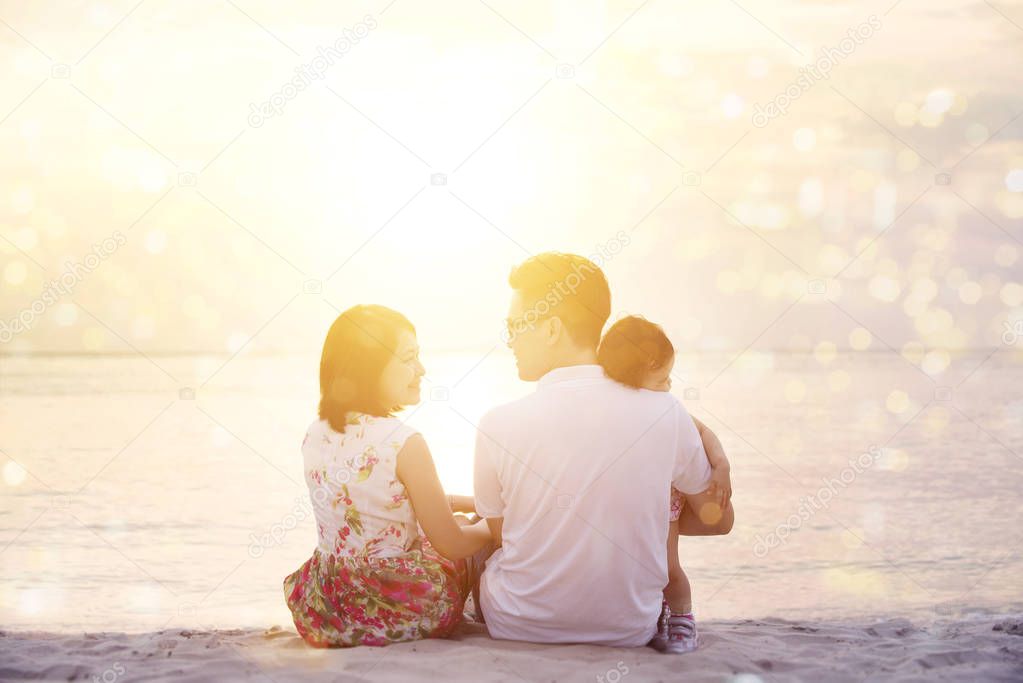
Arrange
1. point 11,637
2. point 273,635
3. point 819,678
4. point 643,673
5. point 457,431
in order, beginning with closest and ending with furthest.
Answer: point 643,673 < point 819,678 < point 273,635 < point 11,637 < point 457,431

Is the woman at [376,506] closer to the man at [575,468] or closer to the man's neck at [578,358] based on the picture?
the man at [575,468]

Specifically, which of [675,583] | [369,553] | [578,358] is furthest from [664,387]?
[369,553]

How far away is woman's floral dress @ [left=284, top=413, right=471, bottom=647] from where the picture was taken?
368cm

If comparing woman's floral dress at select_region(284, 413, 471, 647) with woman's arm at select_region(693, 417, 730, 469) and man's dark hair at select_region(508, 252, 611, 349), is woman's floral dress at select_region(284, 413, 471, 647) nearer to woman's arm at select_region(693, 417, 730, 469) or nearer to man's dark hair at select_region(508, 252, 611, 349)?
man's dark hair at select_region(508, 252, 611, 349)

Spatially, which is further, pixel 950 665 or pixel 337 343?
pixel 950 665

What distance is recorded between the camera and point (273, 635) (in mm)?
4391

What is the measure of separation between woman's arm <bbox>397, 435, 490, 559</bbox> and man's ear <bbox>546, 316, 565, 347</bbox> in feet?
2.13

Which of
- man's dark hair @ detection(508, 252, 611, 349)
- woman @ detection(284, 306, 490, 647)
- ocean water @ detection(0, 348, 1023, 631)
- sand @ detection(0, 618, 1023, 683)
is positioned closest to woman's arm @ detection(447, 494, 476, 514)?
woman @ detection(284, 306, 490, 647)

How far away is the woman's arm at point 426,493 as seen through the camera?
3.64 metres

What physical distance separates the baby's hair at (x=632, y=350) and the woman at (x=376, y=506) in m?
0.77

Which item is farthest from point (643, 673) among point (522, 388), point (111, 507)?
point (522, 388)

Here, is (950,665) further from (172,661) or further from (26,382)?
(26,382)

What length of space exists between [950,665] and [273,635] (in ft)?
9.97

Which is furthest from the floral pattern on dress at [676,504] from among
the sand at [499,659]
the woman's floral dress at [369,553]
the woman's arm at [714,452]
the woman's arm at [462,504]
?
the woman's floral dress at [369,553]
